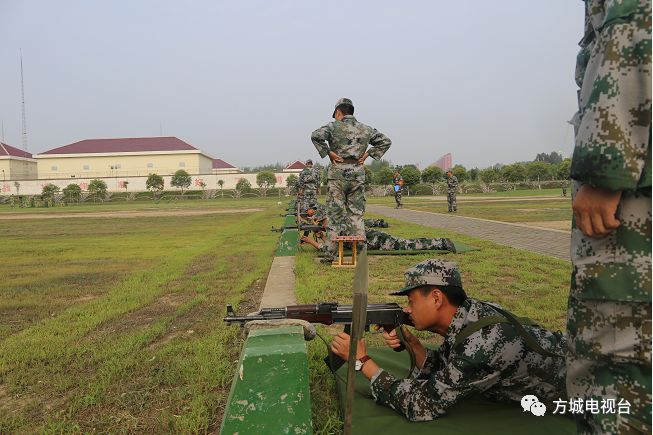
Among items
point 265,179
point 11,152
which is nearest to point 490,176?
point 265,179

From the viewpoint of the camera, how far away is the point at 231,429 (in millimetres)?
2031

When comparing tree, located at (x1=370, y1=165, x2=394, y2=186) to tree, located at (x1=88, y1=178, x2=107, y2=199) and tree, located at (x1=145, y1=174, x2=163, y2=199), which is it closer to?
tree, located at (x1=145, y1=174, x2=163, y2=199)

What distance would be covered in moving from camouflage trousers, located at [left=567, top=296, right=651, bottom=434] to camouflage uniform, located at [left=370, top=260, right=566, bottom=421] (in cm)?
47

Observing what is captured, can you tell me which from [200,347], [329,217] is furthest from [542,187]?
[200,347]

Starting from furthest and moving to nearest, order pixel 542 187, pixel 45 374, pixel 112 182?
1. pixel 112 182
2. pixel 542 187
3. pixel 45 374

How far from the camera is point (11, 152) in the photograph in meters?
77.1

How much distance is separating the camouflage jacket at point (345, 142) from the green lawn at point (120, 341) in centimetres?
200

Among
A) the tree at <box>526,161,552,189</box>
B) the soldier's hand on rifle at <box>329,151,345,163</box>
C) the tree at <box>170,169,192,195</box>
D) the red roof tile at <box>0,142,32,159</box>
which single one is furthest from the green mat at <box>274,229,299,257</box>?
the red roof tile at <box>0,142,32,159</box>

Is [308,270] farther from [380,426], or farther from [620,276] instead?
[620,276]

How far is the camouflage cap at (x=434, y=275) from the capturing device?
2.30 metres

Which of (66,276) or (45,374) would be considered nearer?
(45,374)

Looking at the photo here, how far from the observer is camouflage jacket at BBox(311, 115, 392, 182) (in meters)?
7.19

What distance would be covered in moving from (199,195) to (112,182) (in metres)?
14.8

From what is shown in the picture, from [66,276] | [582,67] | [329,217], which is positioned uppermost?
[582,67]
